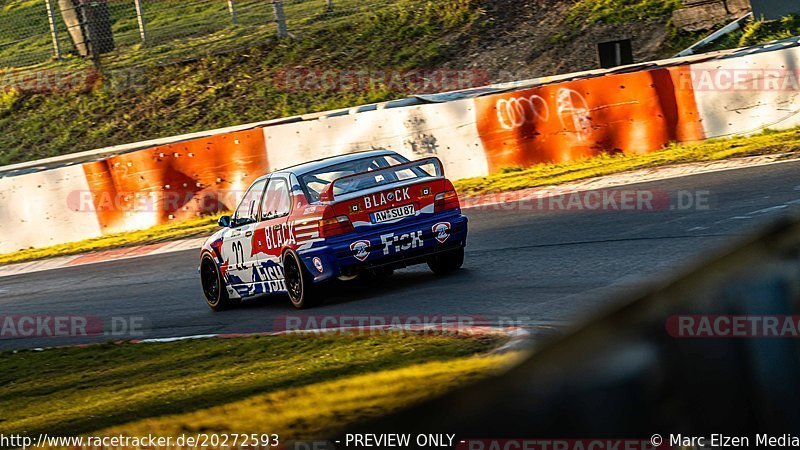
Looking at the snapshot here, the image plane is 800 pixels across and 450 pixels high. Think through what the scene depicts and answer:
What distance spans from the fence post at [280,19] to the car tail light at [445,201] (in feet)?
63.6

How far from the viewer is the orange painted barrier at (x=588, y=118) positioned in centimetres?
1631

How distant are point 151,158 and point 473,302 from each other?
11.4 meters

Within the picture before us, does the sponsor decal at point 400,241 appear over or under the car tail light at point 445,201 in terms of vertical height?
under

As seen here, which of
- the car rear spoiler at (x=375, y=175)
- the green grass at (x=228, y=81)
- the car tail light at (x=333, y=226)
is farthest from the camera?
the green grass at (x=228, y=81)

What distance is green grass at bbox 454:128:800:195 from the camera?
599 inches

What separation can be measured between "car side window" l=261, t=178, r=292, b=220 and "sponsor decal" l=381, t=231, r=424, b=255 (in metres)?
1.08

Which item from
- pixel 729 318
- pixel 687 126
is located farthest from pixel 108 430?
pixel 687 126

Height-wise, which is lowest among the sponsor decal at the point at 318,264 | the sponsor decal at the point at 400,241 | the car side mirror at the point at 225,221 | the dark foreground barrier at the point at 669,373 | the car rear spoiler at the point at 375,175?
the sponsor decal at the point at 318,264

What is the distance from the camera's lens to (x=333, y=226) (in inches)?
397

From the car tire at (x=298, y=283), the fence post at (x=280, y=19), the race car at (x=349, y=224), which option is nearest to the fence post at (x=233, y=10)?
the fence post at (x=280, y=19)

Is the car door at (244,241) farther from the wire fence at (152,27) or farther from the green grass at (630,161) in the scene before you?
the wire fence at (152,27)

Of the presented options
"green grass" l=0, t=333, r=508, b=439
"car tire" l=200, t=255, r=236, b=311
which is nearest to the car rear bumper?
"green grass" l=0, t=333, r=508, b=439

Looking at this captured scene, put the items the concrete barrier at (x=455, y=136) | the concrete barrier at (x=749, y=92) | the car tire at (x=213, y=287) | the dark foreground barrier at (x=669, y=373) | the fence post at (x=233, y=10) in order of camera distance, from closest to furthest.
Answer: the dark foreground barrier at (x=669, y=373)
the car tire at (x=213, y=287)
the concrete barrier at (x=749, y=92)
the concrete barrier at (x=455, y=136)
the fence post at (x=233, y=10)

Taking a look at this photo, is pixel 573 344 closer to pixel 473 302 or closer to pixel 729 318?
pixel 729 318
